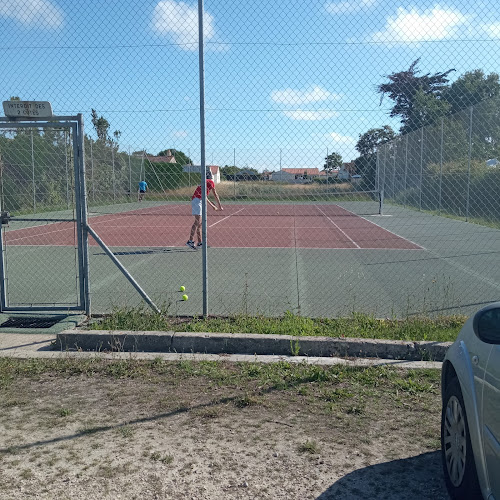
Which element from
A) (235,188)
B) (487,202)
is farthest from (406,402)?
(487,202)

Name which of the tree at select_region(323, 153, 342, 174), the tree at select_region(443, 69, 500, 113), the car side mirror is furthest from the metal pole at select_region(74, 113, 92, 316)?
the tree at select_region(443, 69, 500, 113)

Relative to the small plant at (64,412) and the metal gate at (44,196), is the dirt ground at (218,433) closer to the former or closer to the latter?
the small plant at (64,412)

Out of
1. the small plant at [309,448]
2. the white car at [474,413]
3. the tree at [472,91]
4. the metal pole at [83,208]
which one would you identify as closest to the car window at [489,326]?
the white car at [474,413]

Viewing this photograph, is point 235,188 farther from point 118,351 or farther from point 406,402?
point 406,402

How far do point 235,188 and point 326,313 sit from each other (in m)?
2.55

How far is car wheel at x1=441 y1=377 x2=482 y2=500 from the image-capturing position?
9.88 ft

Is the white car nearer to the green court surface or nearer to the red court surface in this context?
the green court surface

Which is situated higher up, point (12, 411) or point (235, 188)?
point (235, 188)

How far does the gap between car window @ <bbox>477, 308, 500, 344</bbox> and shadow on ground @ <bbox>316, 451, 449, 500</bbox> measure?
1140 millimetres

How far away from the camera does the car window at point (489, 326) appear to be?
111 inches

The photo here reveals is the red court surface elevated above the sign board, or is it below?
below

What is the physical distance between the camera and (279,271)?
10.8m

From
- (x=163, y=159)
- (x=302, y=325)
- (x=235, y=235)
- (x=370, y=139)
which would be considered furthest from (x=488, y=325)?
(x=235, y=235)

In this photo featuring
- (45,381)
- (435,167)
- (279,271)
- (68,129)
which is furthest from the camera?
(435,167)
